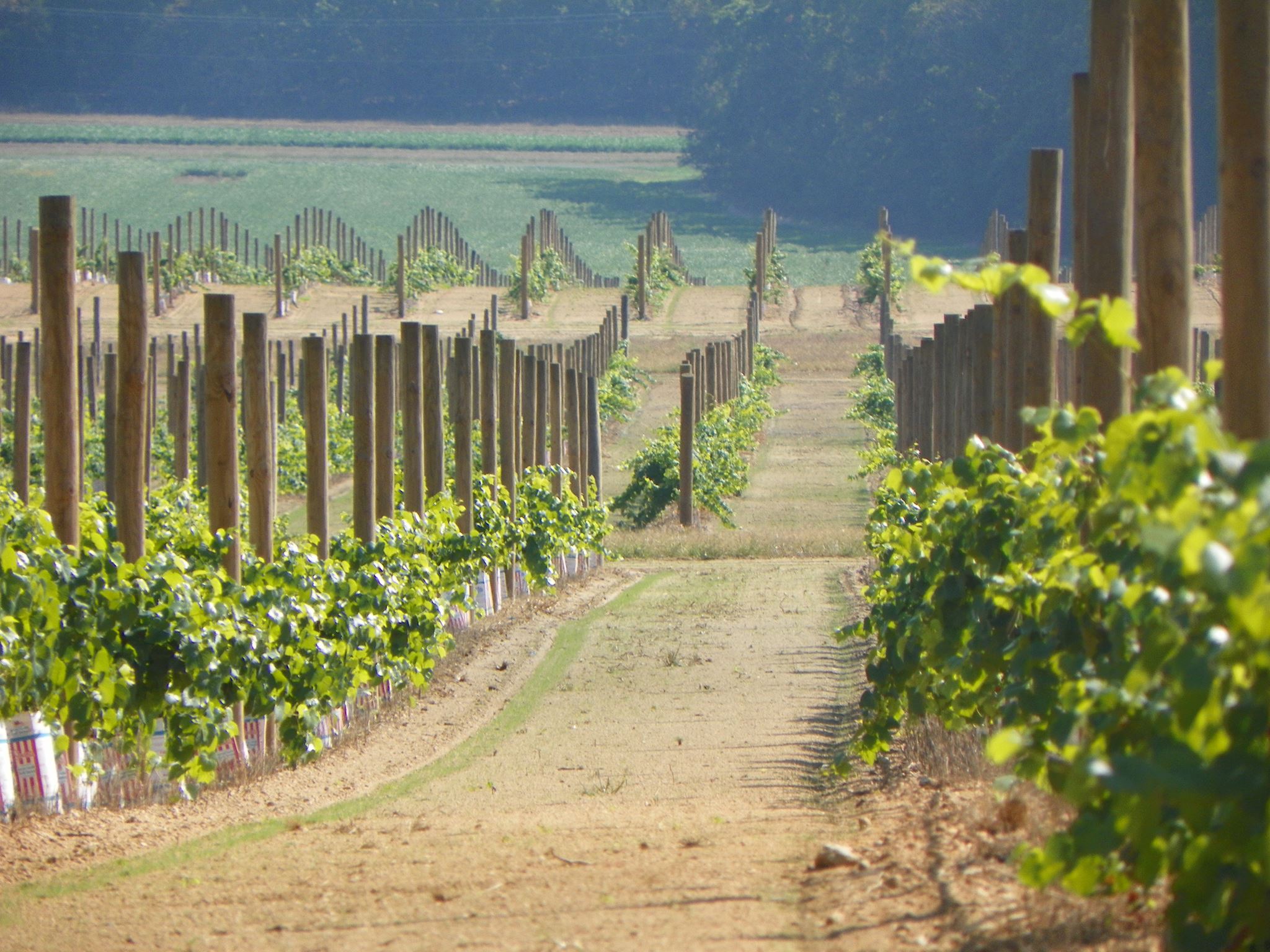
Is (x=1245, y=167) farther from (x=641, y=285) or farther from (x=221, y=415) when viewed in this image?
(x=641, y=285)

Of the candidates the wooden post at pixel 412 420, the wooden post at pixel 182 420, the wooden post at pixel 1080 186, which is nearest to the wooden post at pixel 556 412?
the wooden post at pixel 182 420

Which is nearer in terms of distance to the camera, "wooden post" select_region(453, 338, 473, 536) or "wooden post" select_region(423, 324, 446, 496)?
"wooden post" select_region(423, 324, 446, 496)

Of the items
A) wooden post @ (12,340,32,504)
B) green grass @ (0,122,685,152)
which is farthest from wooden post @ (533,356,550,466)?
green grass @ (0,122,685,152)

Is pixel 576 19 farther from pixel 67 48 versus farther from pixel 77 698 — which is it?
pixel 77 698

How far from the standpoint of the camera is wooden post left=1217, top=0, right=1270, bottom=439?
13.5 feet

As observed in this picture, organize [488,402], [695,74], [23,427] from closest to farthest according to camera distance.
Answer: [23,427] < [488,402] < [695,74]

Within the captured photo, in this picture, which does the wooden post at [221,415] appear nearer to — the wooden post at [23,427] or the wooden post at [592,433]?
the wooden post at [23,427]

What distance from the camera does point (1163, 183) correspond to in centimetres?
468

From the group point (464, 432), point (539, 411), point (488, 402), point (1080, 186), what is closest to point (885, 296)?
point (539, 411)

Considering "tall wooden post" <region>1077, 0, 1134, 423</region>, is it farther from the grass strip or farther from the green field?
the green field

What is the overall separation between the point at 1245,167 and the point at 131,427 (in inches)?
164

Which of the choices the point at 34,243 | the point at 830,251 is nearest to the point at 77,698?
the point at 34,243

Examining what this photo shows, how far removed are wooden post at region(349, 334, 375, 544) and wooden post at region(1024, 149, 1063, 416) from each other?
12.2ft

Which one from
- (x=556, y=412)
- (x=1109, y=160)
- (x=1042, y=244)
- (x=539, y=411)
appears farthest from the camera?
(x=556, y=412)
